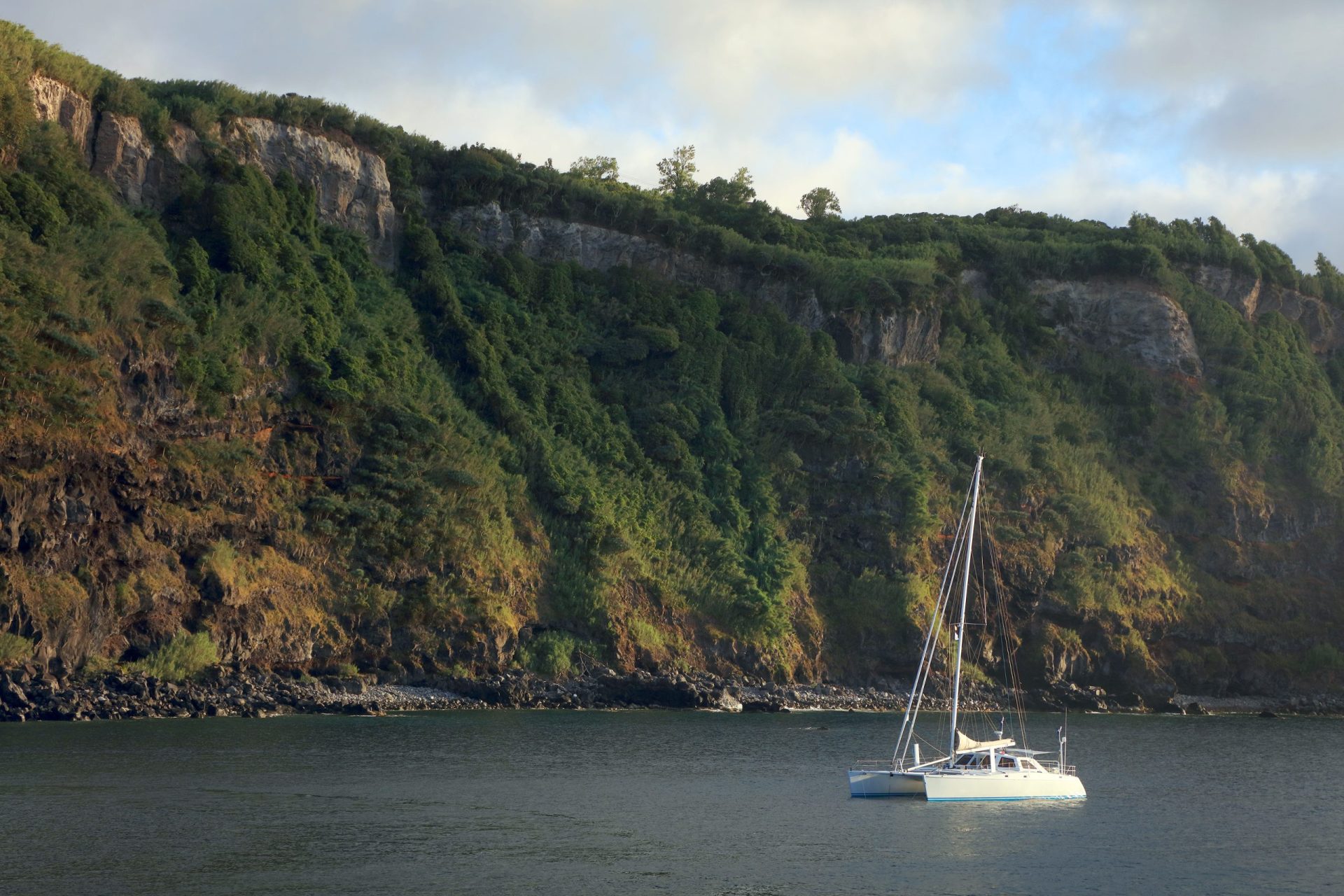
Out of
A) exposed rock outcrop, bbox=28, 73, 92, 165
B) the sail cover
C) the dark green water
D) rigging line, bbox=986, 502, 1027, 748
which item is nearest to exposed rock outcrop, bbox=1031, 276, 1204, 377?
rigging line, bbox=986, 502, 1027, 748

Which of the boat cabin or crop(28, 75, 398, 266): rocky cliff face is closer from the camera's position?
the boat cabin

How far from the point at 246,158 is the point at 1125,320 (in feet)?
220

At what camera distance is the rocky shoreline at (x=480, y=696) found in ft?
206

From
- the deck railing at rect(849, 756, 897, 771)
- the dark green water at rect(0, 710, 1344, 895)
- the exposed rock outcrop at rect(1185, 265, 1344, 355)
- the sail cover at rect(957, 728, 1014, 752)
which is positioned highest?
the exposed rock outcrop at rect(1185, 265, 1344, 355)

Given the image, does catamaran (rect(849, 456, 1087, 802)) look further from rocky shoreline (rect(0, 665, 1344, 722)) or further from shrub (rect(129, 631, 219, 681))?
shrub (rect(129, 631, 219, 681))

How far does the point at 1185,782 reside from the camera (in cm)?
5659

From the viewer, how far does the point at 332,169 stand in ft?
316

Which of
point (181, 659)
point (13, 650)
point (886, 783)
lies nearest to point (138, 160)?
point (181, 659)

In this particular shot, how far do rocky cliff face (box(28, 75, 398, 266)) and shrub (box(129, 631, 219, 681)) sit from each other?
28.6m

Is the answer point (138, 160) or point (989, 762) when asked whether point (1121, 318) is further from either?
point (989, 762)

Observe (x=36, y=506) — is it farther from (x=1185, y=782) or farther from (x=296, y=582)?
(x=1185, y=782)

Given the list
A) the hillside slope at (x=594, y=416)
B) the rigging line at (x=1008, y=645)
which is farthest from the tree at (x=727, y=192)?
the rigging line at (x=1008, y=645)

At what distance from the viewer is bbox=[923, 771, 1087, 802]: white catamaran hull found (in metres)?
47.2

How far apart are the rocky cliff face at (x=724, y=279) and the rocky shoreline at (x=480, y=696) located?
29789 millimetres
